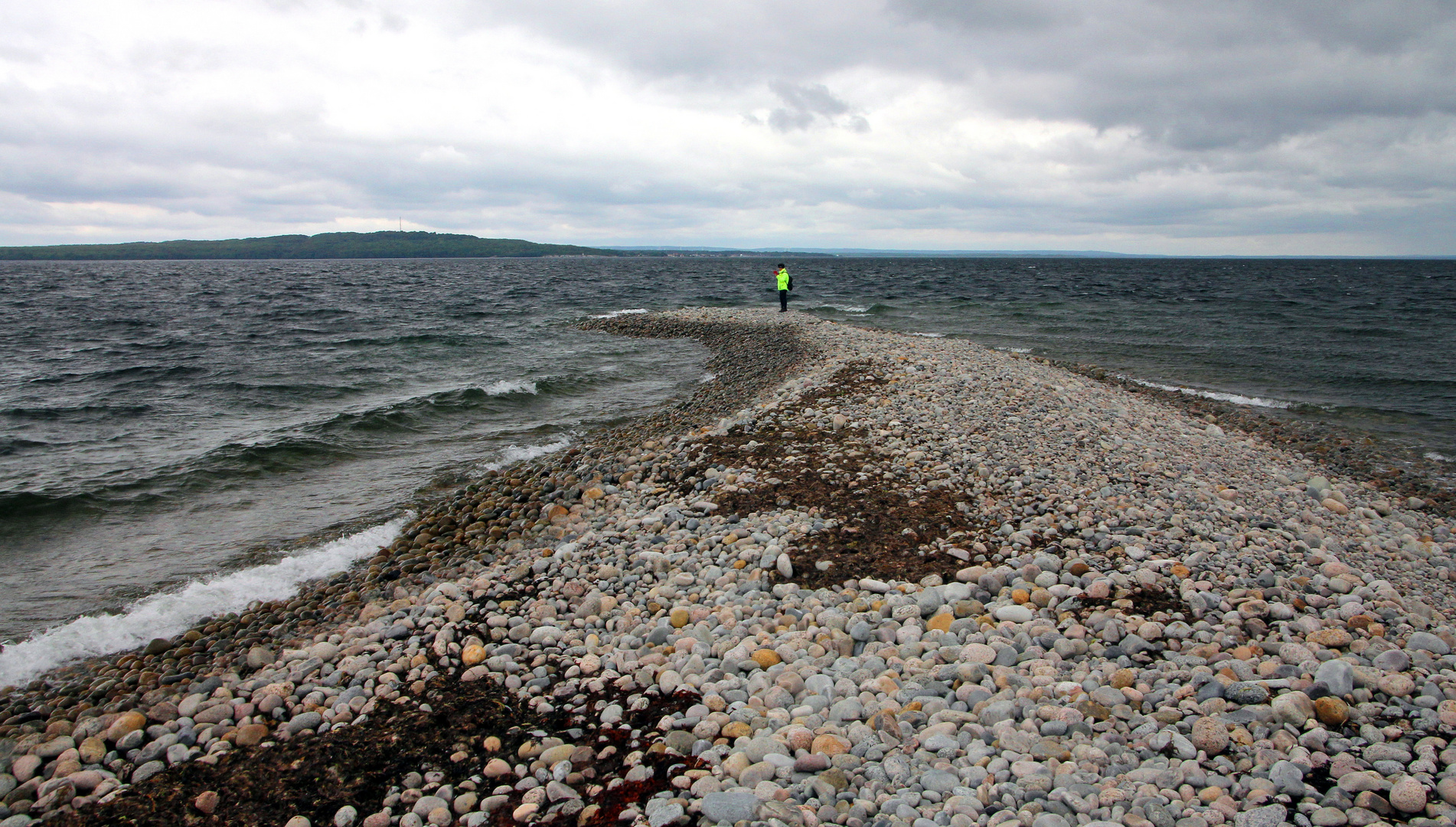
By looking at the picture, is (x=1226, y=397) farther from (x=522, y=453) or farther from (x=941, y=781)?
(x=941, y=781)

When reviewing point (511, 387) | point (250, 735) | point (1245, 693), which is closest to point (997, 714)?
point (1245, 693)

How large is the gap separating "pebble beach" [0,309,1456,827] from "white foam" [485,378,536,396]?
9944 mm

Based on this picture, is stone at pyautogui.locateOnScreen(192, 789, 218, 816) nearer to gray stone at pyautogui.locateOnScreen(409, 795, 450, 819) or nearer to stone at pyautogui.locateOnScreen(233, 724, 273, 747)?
stone at pyautogui.locateOnScreen(233, 724, 273, 747)

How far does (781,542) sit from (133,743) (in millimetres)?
5452

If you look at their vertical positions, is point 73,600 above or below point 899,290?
below

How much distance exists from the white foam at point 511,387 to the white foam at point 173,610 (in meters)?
10.2

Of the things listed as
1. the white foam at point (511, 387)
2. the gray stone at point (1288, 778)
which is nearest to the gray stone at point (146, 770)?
the gray stone at point (1288, 778)

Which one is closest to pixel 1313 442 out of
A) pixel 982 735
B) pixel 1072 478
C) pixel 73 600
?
pixel 1072 478

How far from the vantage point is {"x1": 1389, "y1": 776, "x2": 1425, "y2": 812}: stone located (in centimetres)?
358

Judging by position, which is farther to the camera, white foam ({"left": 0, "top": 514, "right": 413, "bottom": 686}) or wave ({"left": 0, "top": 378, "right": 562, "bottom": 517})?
wave ({"left": 0, "top": 378, "right": 562, "bottom": 517})

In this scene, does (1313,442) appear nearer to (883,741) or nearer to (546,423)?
(883,741)

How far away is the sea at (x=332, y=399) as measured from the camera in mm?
8906

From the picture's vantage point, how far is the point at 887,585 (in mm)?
6496

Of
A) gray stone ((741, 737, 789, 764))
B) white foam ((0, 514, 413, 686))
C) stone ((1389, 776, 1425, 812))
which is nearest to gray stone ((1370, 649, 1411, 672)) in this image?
stone ((1389, 776, 1425, 812))
